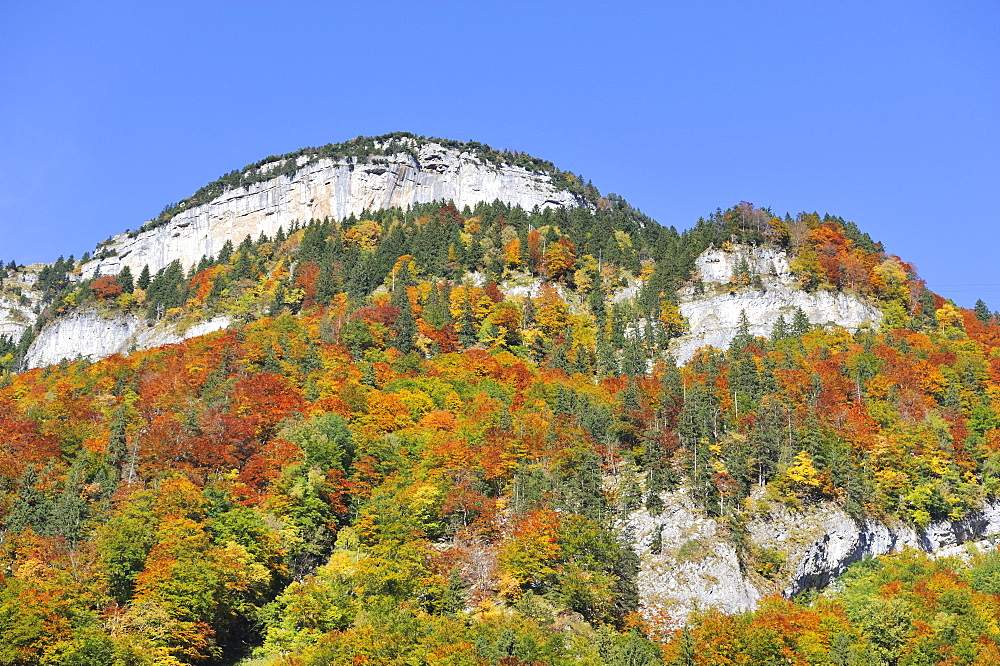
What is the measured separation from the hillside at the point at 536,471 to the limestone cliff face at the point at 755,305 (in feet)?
1.06

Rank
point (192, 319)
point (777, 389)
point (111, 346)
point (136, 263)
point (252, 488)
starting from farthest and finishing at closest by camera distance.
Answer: point (136, 263) → point (111, 346) → point (192, 319) → point (777, 389) → point (252, 488)

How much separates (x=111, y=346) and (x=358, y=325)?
60.2 m

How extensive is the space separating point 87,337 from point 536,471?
3910 inches

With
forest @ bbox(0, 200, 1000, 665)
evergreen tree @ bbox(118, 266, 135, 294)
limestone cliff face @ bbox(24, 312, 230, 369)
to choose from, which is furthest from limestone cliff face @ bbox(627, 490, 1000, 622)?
evergreen tree @ bbox(118, 266, 135, 294)

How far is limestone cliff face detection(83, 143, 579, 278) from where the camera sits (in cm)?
15650

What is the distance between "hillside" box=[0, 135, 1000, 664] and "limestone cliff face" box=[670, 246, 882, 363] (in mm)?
324

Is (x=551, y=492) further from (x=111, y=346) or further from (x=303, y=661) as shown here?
(x=111, y=346)

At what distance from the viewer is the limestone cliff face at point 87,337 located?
426 feet

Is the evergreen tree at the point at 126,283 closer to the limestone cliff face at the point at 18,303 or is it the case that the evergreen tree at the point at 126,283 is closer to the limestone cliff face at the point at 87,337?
the limestone cliff face at the point at 87,337

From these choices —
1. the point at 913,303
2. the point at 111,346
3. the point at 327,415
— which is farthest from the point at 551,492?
the point at 111,346

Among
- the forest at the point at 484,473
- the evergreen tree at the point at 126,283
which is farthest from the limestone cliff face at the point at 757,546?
the evergreen tree at the point at 126,283

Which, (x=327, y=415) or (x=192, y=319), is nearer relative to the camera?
(x=327, y=415)

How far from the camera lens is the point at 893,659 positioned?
48.7 metres

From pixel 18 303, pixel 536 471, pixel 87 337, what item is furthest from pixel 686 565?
pixel 18 303
